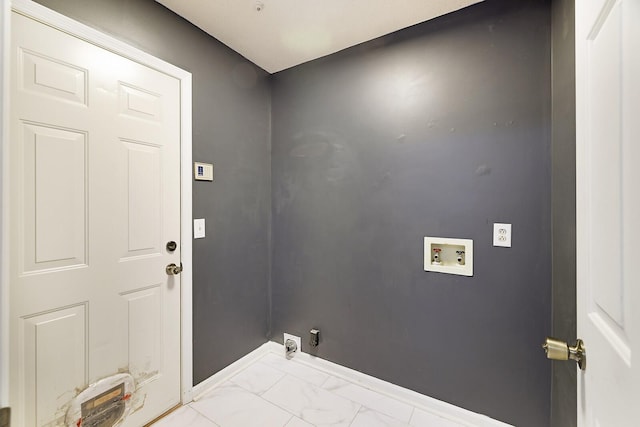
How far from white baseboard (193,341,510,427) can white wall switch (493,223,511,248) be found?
3.34ft

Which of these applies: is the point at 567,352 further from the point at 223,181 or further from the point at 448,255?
the point at 223,181

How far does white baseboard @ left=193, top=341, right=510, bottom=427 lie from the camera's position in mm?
1532

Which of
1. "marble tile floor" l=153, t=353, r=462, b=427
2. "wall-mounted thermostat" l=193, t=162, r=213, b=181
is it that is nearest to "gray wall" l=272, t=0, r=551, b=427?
"marble tile floor" l=153, t=353, r=462, b=427

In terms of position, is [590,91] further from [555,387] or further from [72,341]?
[72,341]

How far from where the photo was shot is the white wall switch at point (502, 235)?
4.71ft

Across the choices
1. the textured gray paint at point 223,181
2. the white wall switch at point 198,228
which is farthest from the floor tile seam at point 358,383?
the white wall switch at point 198,228

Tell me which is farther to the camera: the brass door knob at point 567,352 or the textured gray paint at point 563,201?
the textured gray paint at point 563,201

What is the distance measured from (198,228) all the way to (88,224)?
59 cm

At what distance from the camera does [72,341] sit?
1228 mm

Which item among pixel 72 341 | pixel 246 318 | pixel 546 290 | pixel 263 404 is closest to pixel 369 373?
pixel 263 404

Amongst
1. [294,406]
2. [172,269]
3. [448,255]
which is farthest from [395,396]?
[172,269]

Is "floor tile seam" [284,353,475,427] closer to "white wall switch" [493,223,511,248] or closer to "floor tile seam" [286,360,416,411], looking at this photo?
"floor tile seam" [286,360,416,411]

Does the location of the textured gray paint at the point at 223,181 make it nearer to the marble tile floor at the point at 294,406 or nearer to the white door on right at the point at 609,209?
the marble tile floor at the point at 294,406

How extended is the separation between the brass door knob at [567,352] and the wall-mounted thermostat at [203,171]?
1.88 meters
